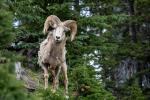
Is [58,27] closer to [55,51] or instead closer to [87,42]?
[55,51]

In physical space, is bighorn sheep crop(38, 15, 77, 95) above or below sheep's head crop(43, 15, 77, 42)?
below

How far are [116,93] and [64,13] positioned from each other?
27.0ft

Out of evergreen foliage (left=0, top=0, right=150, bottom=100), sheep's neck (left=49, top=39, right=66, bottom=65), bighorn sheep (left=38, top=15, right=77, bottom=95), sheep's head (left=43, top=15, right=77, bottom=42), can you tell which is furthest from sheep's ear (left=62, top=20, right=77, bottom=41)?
evergreen foliage (left=0, top=0, right=150, bottom=100)

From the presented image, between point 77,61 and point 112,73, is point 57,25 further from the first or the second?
point 112,73

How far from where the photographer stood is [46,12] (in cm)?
2148

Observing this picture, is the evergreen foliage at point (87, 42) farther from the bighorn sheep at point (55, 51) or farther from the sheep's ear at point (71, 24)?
the sheep's ear at point (71, 24)

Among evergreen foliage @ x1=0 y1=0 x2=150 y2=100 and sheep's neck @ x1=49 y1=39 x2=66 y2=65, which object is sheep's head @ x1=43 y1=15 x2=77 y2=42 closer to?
sheep's neck @ x1=49 y1=39 x2=66 y2=65

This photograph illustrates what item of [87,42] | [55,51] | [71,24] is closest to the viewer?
[55,51]

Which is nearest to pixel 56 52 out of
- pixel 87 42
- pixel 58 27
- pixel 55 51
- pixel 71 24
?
pixel 55 51

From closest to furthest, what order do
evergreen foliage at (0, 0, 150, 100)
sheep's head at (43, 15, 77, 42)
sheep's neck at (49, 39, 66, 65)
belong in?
evergreen foliage at (0, 0, 150, 100) < sheep's head at (43, 15, 77, 42) < sheep's neck at (49, 39, 66, 65)

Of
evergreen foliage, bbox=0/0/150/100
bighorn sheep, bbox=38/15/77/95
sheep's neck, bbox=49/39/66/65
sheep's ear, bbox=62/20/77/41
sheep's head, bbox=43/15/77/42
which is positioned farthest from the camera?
sheep's ear, bbox=62/20/77/41

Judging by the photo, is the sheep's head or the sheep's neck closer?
the sheep's head

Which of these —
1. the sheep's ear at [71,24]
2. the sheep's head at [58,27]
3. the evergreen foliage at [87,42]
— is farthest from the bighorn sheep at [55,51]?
the evergreen foliage at [87,42]

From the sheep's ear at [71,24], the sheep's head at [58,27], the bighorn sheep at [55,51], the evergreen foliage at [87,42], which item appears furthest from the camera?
the sheep's ear at [71,24]
